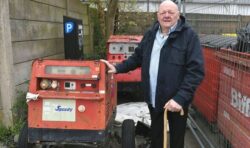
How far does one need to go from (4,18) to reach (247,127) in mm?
3373

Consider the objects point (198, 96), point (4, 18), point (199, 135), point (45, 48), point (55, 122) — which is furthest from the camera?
point (45, 48)

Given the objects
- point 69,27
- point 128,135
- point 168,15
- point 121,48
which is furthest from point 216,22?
point 168,15

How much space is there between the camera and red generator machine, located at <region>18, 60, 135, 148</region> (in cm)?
418

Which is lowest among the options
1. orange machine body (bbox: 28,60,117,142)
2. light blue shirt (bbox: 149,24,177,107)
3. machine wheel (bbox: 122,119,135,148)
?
machine wheel (bbox: 122,119,135,148)

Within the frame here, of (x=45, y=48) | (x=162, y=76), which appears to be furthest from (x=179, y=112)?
(x=45, y=48)

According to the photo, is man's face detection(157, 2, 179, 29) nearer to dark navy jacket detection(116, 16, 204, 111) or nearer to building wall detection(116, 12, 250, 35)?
dark navy jacket detection(116, 16, 204, 111)

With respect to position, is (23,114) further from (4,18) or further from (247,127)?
(247,127)

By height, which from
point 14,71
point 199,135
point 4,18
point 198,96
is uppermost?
point 4,18

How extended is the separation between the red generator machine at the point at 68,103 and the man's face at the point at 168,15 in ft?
2.69

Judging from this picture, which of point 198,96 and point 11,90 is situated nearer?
point 11,90

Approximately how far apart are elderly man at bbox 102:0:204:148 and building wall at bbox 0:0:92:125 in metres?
2.48

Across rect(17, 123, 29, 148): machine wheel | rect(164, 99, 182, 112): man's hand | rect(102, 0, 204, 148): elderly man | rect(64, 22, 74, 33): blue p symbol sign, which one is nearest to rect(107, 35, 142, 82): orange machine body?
rect(64, 22, 74, 33): blue p symbol sign

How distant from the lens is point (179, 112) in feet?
12.6

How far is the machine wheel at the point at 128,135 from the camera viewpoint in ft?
15.1
